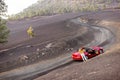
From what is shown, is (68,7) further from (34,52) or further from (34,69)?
(34,69)

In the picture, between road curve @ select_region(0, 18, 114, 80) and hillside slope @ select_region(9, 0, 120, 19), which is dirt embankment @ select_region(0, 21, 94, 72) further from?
hillside slope @ select_region(9, 0, 120, 19)

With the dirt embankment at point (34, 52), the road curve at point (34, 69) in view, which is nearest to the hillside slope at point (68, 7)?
the dirt embankment at point (34, 52)

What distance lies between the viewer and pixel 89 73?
1767cm

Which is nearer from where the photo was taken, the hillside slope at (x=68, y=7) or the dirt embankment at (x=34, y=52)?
the dirt embankment at (x=34, y=52)

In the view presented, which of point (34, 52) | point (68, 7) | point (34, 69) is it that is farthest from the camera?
point (68, 7)

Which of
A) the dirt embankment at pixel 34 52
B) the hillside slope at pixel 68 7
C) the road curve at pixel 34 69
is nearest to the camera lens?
the road curve at pixel 34 69

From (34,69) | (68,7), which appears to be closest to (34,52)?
(34,69)

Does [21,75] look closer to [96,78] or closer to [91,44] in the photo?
[96,78]

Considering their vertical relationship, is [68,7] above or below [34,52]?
above

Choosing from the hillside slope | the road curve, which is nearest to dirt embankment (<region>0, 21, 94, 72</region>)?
the road curve

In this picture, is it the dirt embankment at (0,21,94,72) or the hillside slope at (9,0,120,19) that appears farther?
the hillside slope at (9,0,120,19)

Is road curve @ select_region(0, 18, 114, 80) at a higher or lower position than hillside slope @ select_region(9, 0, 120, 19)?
lower

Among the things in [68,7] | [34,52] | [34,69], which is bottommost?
[34,69]

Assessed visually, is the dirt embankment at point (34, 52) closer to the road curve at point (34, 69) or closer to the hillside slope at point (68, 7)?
the road curve at point (34, 69)
